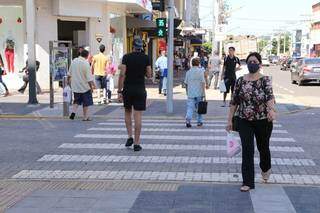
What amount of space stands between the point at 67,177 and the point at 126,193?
4.47 ft

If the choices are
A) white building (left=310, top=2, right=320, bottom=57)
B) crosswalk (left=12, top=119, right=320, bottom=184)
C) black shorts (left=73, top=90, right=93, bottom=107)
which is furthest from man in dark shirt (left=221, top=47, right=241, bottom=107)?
white building (left=310, top=2, right=320, bottom=57)

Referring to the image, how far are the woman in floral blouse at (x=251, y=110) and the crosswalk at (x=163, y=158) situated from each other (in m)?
0.68

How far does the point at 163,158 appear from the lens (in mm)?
9156

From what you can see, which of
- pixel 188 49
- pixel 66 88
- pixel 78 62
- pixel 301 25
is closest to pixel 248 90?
pixel 78 62

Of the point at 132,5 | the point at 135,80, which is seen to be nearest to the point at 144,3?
the point at 132,5

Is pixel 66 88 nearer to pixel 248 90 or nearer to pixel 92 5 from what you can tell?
pixel 248 90

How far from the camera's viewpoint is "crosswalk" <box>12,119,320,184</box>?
7879 millimetres

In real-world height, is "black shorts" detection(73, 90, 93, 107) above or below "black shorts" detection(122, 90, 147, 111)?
below

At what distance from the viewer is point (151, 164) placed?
8672mm

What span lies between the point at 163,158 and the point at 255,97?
2707 millimetres

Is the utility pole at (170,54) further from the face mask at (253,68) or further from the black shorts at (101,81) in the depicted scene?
the face mask at (253,68)

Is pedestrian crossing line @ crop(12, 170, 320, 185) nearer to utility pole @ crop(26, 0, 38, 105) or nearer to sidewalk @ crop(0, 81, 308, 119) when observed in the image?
sidewalk @ crop(0, 81, 308, 119)

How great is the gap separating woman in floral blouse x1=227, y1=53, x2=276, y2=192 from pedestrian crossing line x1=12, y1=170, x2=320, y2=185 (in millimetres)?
624

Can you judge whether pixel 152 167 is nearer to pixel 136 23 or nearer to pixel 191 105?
pixel 191 105
